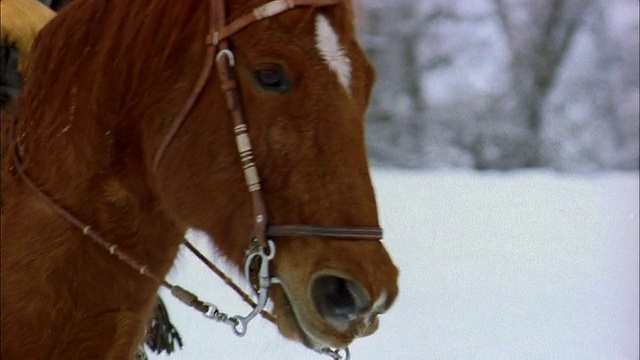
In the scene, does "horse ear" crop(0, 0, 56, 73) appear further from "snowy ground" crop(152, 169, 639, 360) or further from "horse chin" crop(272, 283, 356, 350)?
"snowy ground" crop(152, 169, 639, 360)

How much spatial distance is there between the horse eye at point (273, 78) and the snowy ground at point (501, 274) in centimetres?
100

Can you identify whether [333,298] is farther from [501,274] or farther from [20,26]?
[501,274]

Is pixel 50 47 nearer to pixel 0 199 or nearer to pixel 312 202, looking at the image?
pixel 0 199

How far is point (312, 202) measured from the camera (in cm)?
75

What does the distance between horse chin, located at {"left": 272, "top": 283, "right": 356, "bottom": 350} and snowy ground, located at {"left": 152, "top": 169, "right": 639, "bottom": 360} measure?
89cm

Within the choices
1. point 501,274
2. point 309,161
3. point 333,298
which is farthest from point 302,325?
point 501,274

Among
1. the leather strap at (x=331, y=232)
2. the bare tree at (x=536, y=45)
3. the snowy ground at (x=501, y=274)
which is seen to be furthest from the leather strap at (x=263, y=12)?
the bare tree at (x=536, y=45)

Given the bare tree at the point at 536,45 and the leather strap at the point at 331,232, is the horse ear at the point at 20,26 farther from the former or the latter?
the bare tree at the point at 536,45

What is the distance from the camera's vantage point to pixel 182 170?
2.68 ft

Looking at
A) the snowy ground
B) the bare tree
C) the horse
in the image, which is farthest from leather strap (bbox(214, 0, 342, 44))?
the bare tree

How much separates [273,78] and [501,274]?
126 centimetres

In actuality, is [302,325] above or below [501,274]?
above

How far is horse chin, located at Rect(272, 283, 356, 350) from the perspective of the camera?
747 millimetres

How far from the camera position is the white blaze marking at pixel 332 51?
76 centimetres
